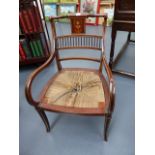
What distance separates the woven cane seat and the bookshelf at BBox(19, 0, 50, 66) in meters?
0.86

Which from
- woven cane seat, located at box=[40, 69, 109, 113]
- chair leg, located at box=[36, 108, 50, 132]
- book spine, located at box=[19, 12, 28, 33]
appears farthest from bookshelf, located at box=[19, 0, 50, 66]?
chair leg, located at box=[36, 108, 50, 132]

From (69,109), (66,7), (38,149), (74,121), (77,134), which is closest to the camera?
(69,109)

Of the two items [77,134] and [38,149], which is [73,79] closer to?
[77,134]

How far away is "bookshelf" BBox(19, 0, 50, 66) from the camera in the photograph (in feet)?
6.56

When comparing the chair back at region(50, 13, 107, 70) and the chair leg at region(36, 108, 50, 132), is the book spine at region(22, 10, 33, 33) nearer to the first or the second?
the chair back at region(50, 13, 107, 70)

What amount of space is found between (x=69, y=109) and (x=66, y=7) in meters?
2.94

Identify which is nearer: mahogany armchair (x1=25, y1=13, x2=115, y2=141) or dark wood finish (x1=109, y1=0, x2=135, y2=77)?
mahogany armchair (x1=25, y1=13, x2=115, y2=141)

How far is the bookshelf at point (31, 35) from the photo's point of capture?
6.56 ft

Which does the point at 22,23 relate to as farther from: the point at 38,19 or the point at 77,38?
the point at 77,38

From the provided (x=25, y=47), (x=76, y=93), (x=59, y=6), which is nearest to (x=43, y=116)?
(x=76, y=93)

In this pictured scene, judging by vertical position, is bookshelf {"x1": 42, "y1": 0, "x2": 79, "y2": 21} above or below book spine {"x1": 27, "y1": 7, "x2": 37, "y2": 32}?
above

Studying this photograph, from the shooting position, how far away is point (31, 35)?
2188mm
